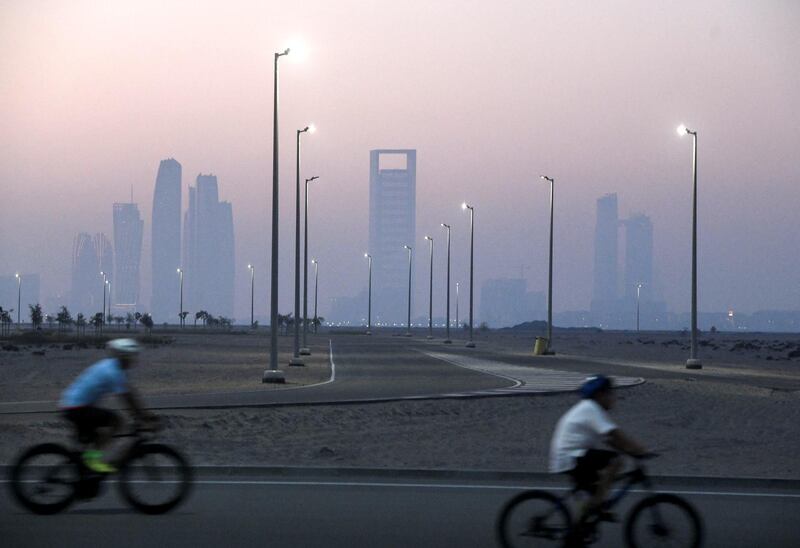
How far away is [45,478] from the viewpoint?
11648 millimetres

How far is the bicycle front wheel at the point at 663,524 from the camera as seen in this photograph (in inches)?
374

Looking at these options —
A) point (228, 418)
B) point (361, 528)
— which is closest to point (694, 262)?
point (228, 418)

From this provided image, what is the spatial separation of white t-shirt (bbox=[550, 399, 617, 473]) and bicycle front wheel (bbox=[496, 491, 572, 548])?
325mm

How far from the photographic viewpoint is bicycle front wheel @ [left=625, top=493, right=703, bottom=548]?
9500 mm

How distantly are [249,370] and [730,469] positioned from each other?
3006cm

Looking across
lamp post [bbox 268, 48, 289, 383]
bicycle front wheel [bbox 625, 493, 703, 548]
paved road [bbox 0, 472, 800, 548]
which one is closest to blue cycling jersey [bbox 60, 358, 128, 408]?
paved road [bbox 0, 472, 800, 548]

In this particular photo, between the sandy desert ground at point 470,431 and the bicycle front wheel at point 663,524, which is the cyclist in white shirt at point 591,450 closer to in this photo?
the bicycle front wheel at point 663,524

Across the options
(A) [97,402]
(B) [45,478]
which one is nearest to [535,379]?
(A) [97,402]

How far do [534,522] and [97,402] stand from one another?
458 centimetres

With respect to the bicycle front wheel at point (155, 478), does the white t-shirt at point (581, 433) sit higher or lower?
higher

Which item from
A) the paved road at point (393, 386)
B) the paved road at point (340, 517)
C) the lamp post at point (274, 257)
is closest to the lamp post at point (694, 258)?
the paved road at point (393, 386)

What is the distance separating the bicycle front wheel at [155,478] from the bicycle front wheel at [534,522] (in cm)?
368

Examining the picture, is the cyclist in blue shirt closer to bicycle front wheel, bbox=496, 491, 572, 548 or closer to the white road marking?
bicycle front wheel, bbox=496, 491, 572, 548

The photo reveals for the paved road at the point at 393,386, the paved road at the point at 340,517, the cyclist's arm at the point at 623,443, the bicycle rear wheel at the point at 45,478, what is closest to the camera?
the cyclist's arm at the point at 623,443
